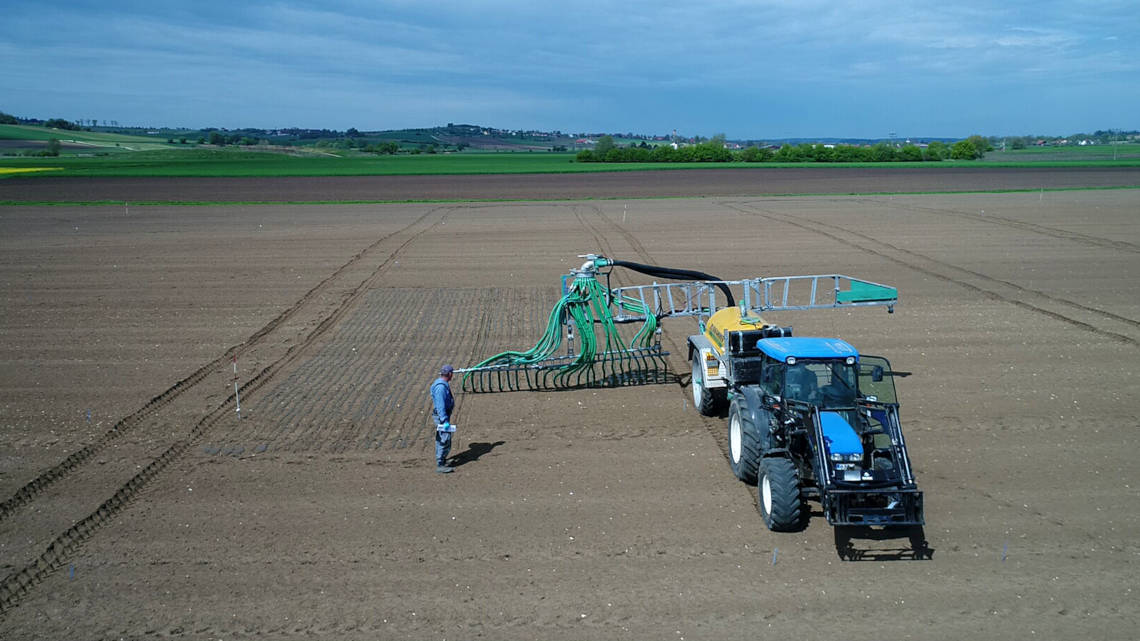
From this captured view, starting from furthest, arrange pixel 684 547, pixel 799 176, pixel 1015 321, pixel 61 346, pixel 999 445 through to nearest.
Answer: pixel 799 176 → pixel 1015 321 → pixel 61 346 → pixel 999 445 → pixel 684 547

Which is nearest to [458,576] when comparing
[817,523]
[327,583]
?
[327,583]

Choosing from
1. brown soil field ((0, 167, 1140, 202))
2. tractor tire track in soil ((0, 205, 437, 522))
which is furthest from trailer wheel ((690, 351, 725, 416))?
brown soil field ((0, 167, 1140, 202))

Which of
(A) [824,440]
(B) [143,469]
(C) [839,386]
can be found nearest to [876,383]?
(C) [839,386]

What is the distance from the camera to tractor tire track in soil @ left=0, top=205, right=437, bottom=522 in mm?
10266

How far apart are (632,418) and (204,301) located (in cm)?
1404

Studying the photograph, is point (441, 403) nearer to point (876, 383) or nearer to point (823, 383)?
point (823, 383)

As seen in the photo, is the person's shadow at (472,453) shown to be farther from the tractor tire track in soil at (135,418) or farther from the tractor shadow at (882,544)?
the tractor tire track in soil at (135,418)

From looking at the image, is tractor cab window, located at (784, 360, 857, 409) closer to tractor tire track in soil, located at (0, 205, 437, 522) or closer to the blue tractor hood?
the blue tractor hood

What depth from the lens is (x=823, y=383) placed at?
30.7 feet

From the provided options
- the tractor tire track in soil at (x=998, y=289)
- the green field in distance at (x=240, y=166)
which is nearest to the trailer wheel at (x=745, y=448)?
the tractor tire track in soil at (x=998, y=289)

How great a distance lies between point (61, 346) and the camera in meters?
17.3

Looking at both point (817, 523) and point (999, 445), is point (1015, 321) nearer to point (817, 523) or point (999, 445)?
point (999, 445)

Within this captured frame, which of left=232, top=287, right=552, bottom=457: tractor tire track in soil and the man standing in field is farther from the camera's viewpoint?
left=232, top=287, right=552, bottom=457: tractor tire track in soil

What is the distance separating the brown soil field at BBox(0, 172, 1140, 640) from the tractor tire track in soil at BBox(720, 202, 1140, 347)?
5.7 inches
